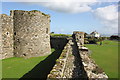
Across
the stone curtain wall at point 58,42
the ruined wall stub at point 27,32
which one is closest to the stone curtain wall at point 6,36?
the ruined wall stub at point 27,32

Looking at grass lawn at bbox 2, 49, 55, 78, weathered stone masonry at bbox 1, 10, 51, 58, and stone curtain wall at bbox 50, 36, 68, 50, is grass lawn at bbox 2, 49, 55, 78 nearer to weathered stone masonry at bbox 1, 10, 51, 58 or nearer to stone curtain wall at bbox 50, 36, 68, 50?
weathered stone masonry at bbox 1, 10, 51, 58

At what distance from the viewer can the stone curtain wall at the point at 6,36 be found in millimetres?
16484

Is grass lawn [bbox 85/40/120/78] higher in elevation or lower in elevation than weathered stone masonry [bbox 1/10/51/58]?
lower

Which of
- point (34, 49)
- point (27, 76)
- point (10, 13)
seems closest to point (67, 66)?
point (27, 76)

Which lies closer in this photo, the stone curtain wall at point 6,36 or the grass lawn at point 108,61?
the grass lawn at point 108,61

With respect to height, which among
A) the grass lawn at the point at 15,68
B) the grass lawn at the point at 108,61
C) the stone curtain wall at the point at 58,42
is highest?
the stone curtain wall at the point at 58,42

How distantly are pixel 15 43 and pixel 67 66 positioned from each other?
41.3ft

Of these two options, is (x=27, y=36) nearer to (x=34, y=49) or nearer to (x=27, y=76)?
(x=34, y=49)

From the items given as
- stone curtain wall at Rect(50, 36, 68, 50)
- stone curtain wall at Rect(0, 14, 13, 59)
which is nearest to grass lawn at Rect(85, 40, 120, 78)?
stone curtain wall at Rect(50, 36, 68, 50)

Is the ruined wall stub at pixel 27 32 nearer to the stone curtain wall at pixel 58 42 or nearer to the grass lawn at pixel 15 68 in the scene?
the grass lawn at pixel 15 68

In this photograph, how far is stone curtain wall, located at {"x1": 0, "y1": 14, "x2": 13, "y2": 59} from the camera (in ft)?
54.1

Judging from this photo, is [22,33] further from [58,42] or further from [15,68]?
[58,42]

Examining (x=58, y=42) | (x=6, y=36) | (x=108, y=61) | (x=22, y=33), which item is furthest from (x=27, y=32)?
(x=58, y=42)

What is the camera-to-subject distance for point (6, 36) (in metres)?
17.1
